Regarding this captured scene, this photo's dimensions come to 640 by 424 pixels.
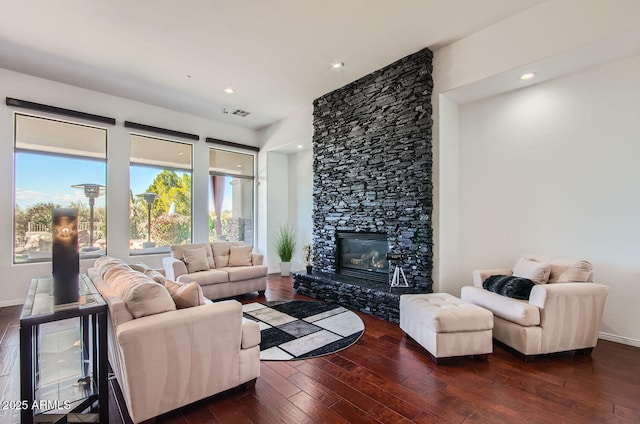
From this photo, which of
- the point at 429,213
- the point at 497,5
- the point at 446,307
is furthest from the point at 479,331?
the point at 497,5

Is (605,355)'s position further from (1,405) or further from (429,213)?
(1,405)

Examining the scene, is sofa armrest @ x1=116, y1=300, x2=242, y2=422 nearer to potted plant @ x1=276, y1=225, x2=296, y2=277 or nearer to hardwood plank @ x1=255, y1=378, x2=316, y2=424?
hardwood plank @ x1=255, y1=378, x2=316, y2=424

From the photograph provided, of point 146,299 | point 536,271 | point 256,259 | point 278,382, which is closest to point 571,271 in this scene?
point 536,271

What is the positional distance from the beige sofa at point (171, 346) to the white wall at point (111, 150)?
3517 mm

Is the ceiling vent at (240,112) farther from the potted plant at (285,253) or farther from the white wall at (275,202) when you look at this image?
the potted plant at (285,253)

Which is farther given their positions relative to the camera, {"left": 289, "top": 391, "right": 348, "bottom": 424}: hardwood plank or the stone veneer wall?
the stone veneer wall

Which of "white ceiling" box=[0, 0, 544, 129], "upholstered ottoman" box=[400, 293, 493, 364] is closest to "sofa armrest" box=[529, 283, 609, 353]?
"upholstered ottoman" box=[400, 293, 493, 364]

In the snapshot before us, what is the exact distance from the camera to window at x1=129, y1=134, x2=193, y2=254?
5555mm

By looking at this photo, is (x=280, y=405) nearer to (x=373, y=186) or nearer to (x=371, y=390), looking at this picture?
(x=371, y=390)

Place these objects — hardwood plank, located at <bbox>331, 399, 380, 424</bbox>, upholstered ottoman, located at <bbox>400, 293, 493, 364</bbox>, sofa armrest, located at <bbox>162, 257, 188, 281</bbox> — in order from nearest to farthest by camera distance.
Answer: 1. hardwood plank, located at <bbox>331, 399, 380, 424</bbox>
2. upholstered ottoman, located at <bbox>400, 293, 493, 364</bbox>
3. sofa armrest, located at <bbox>162, 257, 188, 281</bbox>

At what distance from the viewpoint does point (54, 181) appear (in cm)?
481

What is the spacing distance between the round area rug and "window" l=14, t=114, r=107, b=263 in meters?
2.97

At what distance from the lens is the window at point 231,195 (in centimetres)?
659

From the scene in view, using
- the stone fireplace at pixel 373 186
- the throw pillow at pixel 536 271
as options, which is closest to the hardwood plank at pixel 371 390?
the stone fireplace at pixel 373 186
